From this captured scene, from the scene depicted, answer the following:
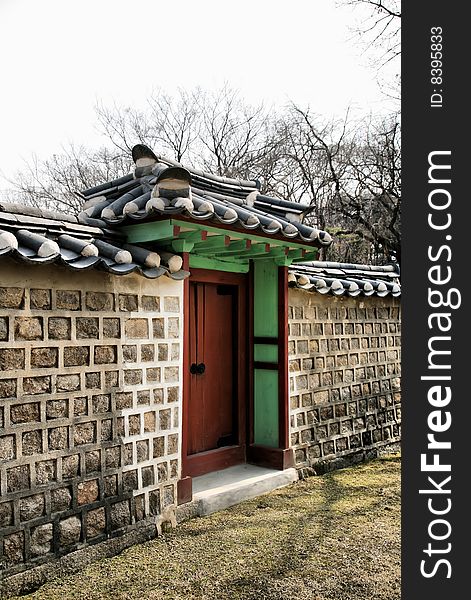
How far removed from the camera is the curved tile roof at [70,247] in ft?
12.5

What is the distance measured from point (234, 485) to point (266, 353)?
5.10ft

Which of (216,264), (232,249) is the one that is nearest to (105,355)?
(232,249)

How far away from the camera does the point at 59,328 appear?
13.6 ft

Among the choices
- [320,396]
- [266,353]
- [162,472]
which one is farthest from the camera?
[320,396]

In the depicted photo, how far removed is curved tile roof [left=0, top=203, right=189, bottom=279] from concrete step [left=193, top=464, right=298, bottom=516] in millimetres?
2108

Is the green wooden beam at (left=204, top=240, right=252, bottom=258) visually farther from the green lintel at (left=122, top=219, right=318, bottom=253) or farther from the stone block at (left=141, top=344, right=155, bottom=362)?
the stone block at (left=141, top=344, right=155, bottom=362)

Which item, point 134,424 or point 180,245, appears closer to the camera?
point 134,424

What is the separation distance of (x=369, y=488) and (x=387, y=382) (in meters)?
2.43

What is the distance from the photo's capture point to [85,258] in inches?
164

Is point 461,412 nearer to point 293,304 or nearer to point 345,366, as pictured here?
point 293,304

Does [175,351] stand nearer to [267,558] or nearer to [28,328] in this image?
[28,328]

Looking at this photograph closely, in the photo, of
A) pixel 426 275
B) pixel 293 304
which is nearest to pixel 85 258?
pixel 426 275

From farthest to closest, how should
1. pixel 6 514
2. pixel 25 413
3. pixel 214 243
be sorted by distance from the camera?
pixel 214 243, pixel 25 413, pixel 6 514

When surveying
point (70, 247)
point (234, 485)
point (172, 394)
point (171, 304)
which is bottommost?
point (234, 485)
